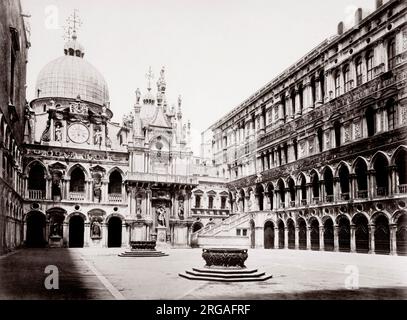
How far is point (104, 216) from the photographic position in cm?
4228

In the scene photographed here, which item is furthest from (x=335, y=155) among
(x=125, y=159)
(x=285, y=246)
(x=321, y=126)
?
(x=125, y=159)

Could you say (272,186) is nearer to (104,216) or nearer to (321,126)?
(321,126)

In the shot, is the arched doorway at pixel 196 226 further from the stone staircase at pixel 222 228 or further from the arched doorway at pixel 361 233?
the arched doorway at pixel 361 233

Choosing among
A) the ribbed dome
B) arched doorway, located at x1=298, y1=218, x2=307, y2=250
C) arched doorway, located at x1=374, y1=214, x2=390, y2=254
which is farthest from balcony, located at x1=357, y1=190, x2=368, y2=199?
the ribbed dome

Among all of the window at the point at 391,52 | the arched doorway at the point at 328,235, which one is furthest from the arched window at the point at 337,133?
the window at the point at 391,52

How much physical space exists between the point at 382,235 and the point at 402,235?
1.84m

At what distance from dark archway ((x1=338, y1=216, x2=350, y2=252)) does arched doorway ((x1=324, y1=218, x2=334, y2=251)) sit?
106 centimetres

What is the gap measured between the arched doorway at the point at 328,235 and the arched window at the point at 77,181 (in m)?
20.7

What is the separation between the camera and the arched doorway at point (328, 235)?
33.3 metres

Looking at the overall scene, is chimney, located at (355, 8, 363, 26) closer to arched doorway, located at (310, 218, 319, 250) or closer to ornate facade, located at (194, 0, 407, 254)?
ornate facade, located at (194, 0, 407, 254)

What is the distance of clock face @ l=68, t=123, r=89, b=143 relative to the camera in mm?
42844

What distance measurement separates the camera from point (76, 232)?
141 ft

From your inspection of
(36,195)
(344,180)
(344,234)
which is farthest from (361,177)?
(36,195)
